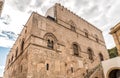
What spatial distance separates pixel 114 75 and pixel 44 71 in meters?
6.63

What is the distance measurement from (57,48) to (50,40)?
114 cm

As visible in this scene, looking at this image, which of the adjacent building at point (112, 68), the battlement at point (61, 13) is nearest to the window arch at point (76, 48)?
the battlement at point (61, 13)

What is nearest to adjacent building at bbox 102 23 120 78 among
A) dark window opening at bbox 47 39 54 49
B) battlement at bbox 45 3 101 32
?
dark window opening at bbox 47 39 54 49

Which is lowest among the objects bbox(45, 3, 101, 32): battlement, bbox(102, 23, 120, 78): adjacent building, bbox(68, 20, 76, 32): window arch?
bbox(102, 23, 120, 78): adjacent building

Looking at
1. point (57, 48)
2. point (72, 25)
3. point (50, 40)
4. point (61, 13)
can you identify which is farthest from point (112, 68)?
point (61, 13)

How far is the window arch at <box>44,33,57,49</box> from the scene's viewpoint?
41.8ft

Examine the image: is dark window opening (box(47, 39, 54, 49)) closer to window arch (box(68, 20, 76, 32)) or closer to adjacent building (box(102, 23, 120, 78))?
window arch (box(68, 20, 76, 32))

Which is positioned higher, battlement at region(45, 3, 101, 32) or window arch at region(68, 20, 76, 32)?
battlement at region(45, 3, 101, 32)

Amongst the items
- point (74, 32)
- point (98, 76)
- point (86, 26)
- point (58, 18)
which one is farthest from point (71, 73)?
point (86, 26)

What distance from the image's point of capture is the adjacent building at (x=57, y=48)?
36.7 ft

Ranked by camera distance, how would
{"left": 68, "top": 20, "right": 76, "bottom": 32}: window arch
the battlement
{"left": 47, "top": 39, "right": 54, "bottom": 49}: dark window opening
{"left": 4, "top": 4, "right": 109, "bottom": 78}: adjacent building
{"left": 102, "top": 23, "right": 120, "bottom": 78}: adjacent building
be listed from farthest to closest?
1. {"left": 68, "top": 20, "right": 76, "bottom": 32}: window arch
2. the battlement
3. {"left": 47, "top": 39, "right": 54, "bottom": 49}: dark window opening
4. {"left": 4, "top": 4, "right": 109, "bottom": 78}: adjacent building
5. {"left": 102, "top": 23, "right": 120, "bottom": 78}: adjacent building

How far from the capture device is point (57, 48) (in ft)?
43.0

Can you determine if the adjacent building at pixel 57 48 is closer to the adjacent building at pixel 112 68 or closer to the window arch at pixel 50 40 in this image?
the window arch at pixel 50 40

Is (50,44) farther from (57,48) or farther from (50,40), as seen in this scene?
(57,48)
